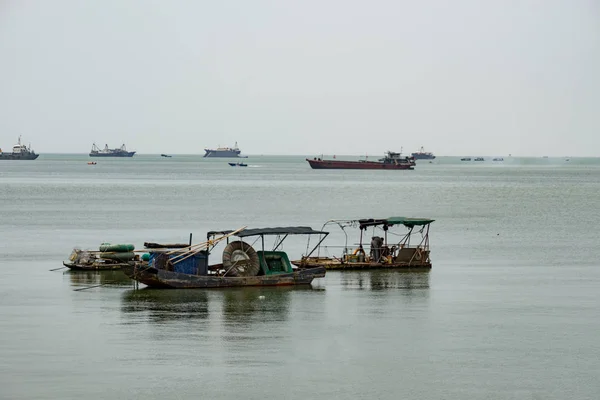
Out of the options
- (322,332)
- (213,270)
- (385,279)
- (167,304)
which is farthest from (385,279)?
(322,332)

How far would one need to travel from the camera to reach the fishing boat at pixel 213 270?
37.9 meters

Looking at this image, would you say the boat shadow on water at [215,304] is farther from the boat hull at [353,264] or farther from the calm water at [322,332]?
the boat hull at [353,264]

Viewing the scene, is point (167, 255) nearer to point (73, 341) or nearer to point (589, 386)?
point (73, 341)

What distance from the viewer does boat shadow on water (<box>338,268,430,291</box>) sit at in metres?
40.3

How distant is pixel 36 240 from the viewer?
5812cm

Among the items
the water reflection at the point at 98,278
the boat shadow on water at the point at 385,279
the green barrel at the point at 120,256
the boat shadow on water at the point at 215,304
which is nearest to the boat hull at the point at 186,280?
the boat shadow on water at the point at 215,304

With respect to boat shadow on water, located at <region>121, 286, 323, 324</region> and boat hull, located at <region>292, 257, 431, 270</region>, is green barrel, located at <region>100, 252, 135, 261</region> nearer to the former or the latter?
boat shadow on water, located at <region>121, 286, 323, 324</region>

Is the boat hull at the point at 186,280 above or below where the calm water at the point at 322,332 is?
above

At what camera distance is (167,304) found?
3506 centimetres

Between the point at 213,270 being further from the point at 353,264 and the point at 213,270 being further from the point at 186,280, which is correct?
the point at 353,264

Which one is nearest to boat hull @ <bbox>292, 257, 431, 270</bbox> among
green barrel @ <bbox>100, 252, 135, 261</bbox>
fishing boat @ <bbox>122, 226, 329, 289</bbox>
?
fishing boat @ <bbox>122, 226, 329, 289</bbox>

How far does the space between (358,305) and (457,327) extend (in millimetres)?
4858

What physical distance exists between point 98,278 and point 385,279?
12.5m

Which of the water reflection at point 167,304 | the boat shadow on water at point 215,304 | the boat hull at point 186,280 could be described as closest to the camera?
the boat shadow on water at point 215,304
